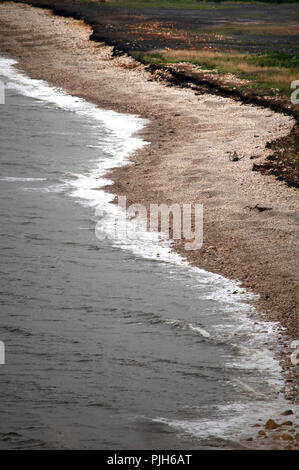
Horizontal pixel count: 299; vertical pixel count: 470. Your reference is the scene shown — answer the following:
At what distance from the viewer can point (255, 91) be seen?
1140 inches

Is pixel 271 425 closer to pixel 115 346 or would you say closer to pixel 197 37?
pixel 115 346

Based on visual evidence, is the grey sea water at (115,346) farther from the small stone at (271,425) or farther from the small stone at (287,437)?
the small stone at (287,437)

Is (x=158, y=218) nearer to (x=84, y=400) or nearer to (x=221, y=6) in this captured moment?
(x=84, y=400)

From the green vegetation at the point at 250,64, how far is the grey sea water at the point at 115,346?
54.0 feet

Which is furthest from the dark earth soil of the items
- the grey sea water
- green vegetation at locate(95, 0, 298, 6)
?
the grey sea water

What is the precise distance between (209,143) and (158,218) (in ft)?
23.1

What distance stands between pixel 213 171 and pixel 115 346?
9.60 m

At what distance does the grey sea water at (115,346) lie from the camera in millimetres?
7844

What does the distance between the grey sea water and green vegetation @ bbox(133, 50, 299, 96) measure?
1646 centimetres

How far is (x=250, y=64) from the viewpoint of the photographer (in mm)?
34906

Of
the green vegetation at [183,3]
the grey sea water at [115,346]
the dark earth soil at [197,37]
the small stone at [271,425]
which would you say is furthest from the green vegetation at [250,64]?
the green vegetation at [183,3]

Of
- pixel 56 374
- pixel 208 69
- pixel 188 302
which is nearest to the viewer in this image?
pixel 56 374
